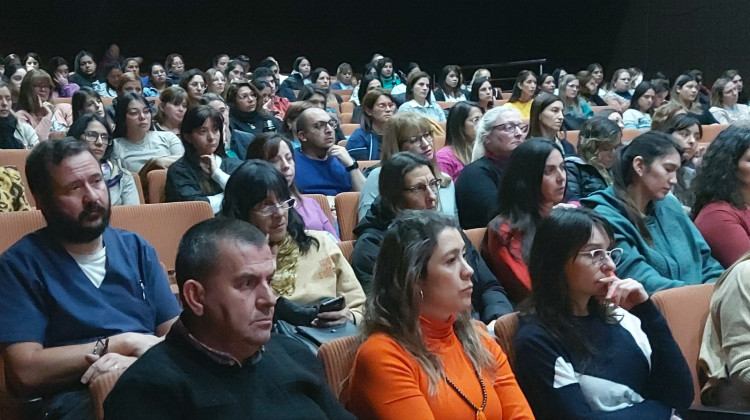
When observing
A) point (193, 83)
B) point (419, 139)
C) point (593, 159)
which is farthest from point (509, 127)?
point (193, 83)

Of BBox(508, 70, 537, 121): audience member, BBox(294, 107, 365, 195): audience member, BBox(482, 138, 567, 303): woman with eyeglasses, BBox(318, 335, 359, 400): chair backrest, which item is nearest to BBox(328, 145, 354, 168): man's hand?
BBox(294, 107, 365, 195): audience member

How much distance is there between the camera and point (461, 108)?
13.2ft

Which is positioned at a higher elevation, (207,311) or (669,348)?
(207,311)

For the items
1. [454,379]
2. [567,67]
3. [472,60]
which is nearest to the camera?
[454,379]

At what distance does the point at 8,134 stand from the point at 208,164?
1.68m

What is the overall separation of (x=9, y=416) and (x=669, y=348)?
1507 mm

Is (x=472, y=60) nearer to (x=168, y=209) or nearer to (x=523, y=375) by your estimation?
(x=168, y=209)

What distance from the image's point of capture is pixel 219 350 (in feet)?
4.45

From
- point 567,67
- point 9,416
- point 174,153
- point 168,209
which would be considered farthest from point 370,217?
point 567,67

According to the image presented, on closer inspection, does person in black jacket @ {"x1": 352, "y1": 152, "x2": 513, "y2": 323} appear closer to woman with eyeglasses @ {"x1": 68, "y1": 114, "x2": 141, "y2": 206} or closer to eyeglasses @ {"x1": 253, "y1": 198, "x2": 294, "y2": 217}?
eyeglasses @ {"x1": 253, "y1": 198, "x2": 294, "y2": 217}

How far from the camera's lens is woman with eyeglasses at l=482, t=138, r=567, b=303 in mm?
2594

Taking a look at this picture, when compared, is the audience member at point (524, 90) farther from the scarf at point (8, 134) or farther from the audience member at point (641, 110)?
the scarf at point (8, 134)

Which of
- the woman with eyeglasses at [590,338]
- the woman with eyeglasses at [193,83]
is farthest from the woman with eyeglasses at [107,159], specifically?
the woman with eyeglasses at [193,83]

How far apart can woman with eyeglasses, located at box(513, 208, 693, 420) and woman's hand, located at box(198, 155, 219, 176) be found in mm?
1779
